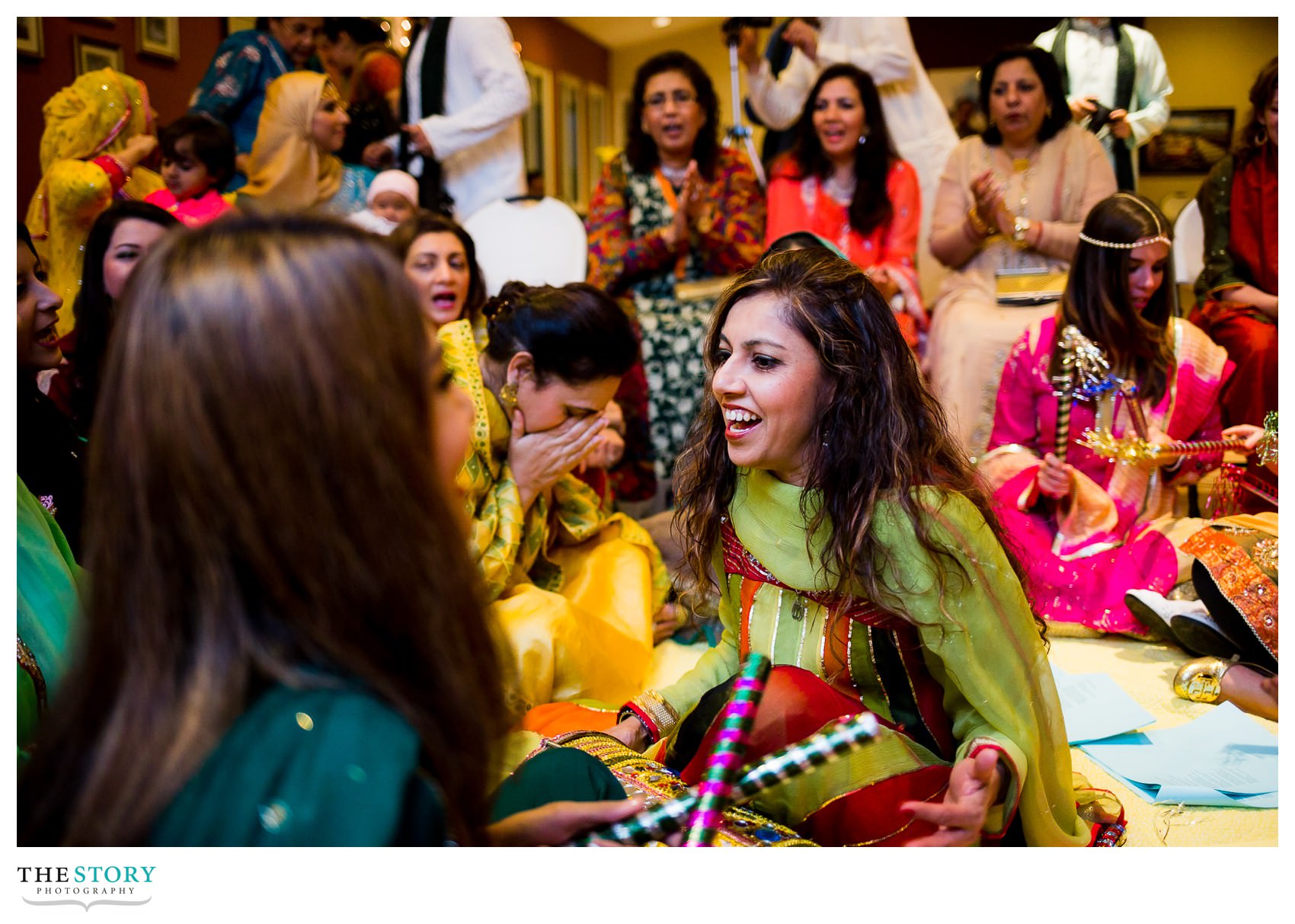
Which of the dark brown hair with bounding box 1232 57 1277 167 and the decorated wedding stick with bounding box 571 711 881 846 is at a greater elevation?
the dark brown hair with bounding box 1232 57 1277 167

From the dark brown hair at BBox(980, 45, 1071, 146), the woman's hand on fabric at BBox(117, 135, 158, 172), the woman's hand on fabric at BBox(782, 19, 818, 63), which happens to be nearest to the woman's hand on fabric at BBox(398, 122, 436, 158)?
the woman's hand on fabric at BBox(117, 135, 158, 172)

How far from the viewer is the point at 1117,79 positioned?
3.79 m

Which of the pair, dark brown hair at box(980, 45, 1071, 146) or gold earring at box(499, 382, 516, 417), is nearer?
gold earring at box(499, 382, 516, 417)

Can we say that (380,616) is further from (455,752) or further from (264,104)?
(264,104)

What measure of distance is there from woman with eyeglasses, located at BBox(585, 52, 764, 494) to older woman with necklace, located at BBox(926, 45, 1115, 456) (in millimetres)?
651

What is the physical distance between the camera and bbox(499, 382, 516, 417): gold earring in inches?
94.5

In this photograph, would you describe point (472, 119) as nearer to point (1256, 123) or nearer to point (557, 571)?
point (557, 571)

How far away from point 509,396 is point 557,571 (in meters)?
0.46

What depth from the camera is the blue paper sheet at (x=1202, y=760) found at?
73.4 inches

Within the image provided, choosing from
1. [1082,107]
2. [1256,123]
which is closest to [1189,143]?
[1082,107]

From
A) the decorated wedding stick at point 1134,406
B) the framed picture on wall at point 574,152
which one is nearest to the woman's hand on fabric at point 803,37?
the decorated wedding stick at point 1134,406

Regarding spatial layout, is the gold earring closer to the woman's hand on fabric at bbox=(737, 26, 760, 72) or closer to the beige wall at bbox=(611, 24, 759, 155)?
the woman's hand on fabric at bbox=(737, 26, 760, 72)

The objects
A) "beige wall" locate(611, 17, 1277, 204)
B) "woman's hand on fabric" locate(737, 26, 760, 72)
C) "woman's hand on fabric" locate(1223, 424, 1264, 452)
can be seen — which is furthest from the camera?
"woman's hand on fabric" locate(737, 26, 760, 72)

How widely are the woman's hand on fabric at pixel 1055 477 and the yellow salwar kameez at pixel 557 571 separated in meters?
1.02
